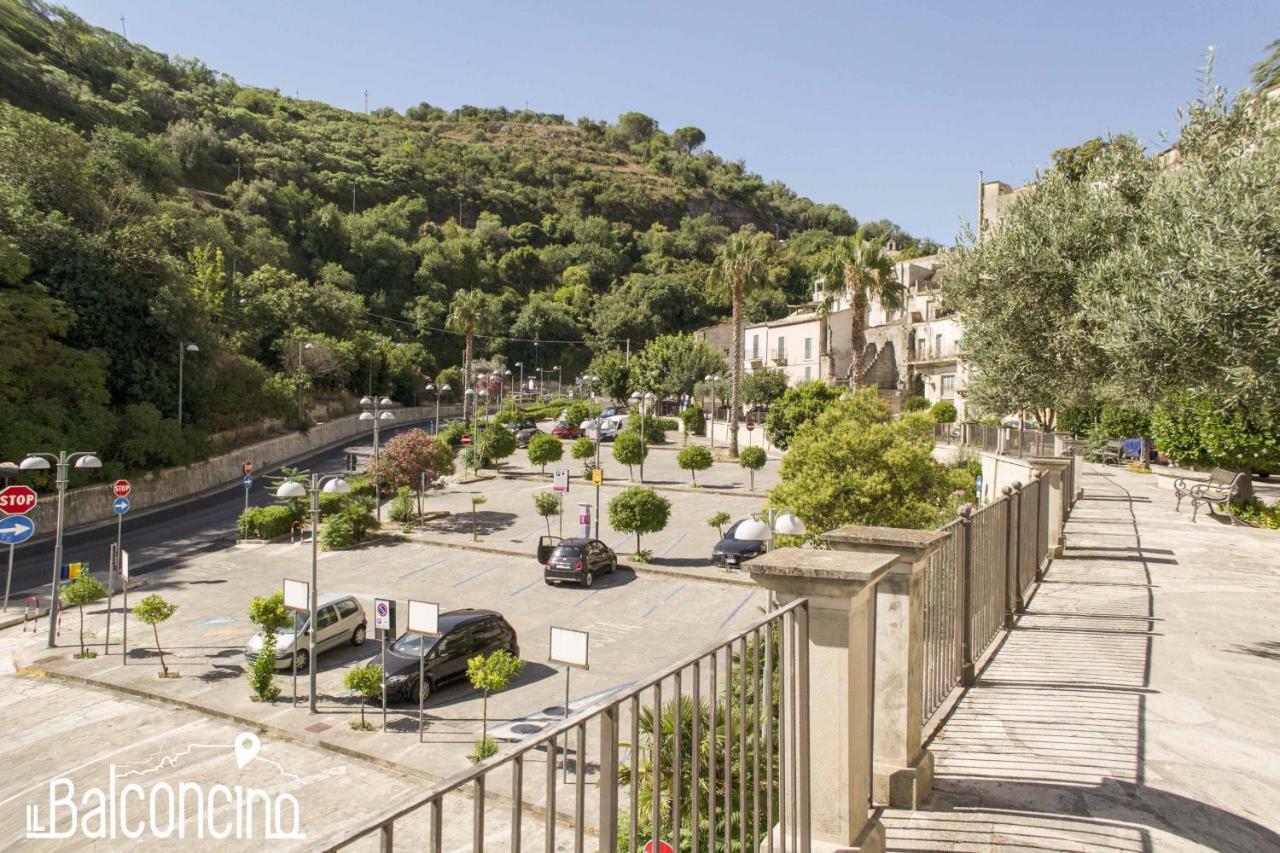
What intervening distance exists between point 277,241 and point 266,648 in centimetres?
8051

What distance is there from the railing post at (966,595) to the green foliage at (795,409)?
1474 inches

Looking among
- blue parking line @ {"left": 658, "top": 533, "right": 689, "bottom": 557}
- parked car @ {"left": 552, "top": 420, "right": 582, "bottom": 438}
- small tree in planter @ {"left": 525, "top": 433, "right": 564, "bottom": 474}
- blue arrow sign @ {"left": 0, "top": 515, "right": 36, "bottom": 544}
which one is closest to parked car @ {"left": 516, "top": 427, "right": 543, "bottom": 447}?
parked car @ {"left": 552, "top": 420, "right": 582, "bottom": 438}

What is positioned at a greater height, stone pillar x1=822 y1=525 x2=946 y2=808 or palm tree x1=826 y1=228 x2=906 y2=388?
palm tree x1=826 y1=228 x2=906 y2=388

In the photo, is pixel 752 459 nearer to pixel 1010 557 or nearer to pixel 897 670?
pixel 1010 557

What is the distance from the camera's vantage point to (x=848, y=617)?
3.94 metres

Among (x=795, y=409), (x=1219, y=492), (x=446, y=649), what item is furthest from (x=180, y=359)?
(x=1219, y=492)

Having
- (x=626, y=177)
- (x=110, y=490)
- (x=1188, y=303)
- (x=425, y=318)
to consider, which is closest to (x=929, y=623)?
(x=1188, y=303)

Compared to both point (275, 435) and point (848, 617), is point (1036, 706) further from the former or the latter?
point (275, 435)

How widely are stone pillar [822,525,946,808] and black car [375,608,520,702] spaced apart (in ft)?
39.7

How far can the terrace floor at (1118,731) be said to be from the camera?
190 inches

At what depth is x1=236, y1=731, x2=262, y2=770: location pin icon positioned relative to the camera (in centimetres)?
1353

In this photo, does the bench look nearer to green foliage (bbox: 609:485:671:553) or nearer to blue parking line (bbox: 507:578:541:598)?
green foliage (bbox: 609:485:671:553)

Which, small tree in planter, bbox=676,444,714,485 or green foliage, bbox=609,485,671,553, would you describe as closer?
green foliage, bbox=609,485,671,553

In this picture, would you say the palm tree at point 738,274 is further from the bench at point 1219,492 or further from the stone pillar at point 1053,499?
the stone pillar at point 1053,499
